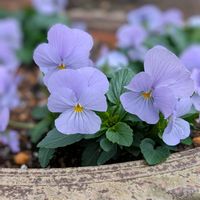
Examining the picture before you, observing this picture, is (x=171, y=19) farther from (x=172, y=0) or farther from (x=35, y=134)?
(x=35, y=134)

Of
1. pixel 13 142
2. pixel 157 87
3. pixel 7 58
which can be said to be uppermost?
pixel 157 87

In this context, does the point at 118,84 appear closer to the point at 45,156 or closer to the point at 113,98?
the point at 113,98

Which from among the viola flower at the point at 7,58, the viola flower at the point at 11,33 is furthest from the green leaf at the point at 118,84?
the viola flower at the point at 11,33

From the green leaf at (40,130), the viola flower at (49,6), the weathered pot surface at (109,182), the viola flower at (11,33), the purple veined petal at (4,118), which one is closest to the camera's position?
the weathered pot surface at (109,182)

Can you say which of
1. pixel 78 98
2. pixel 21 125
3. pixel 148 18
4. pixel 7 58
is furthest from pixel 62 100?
pixel 148 18

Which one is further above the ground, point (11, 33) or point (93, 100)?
point (93, 100)

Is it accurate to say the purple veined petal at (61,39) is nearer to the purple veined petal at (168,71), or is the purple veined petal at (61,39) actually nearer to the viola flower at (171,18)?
the purple veined petal at (168,71)
